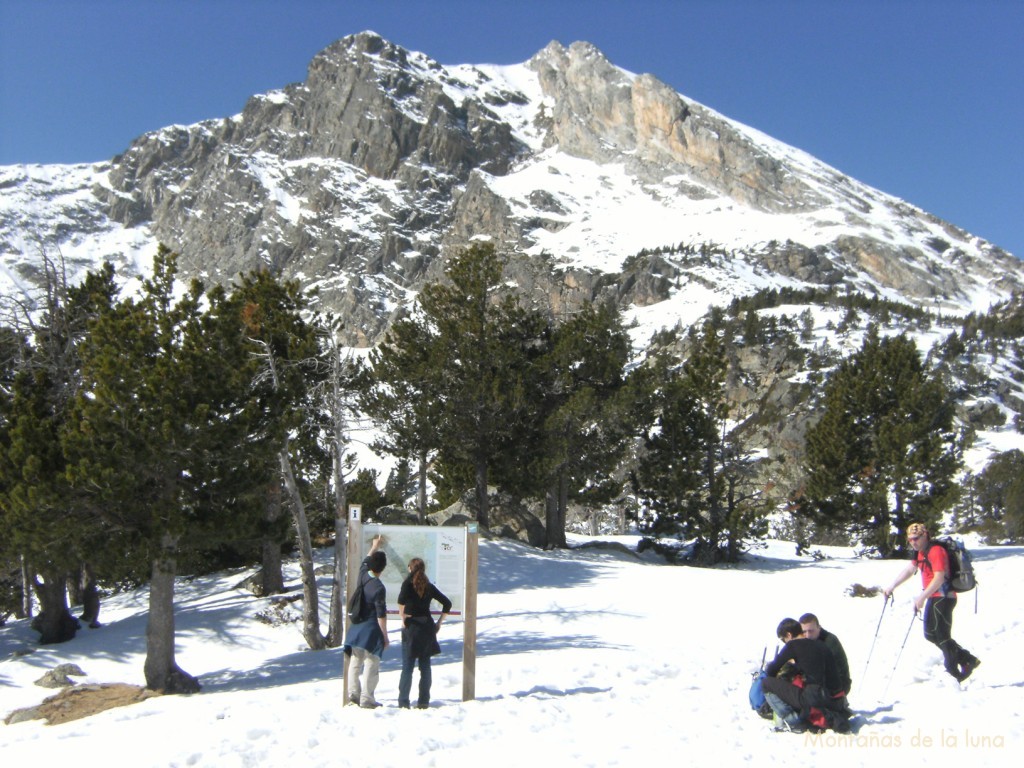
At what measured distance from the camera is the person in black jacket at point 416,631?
778 centimetres

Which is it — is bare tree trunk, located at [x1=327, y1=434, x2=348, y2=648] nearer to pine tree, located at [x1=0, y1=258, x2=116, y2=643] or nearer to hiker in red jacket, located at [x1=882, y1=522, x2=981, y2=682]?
pine tree, located at [x1=0, y1=258, x2=116, y2=643]

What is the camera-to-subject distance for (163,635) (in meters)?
12.1

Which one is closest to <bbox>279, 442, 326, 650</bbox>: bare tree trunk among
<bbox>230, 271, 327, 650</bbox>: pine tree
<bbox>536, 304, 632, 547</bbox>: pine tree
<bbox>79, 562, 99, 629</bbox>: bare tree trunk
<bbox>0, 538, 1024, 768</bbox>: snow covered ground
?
<bbox>230, 271, 327, 650</bbox>: pine tree

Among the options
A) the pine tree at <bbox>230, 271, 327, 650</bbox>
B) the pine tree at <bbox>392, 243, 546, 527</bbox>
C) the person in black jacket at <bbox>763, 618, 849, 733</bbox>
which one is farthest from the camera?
the pine tree at <bbox>392, 243, 546, 527</bbox>

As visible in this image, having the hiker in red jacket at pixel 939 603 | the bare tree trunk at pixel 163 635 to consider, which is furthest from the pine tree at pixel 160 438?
the hiker in red jacket at pixel 939 603

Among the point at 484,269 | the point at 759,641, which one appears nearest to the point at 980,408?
the point at 484,269

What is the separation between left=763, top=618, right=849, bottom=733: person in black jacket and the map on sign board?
327cm

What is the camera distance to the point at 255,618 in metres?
16.4

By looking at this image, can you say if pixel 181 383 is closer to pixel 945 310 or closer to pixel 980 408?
pixel 980 408

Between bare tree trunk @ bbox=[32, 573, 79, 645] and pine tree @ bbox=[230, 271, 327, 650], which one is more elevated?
pine tree @ bbox=[230, 271, 327, 650]

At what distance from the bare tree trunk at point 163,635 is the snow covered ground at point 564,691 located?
0.56 metres

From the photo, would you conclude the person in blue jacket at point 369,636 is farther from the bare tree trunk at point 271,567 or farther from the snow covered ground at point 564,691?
the bare tree trunk at point 271,567

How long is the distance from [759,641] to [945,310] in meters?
172

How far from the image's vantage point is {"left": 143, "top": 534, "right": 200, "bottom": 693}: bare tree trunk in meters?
11.9
